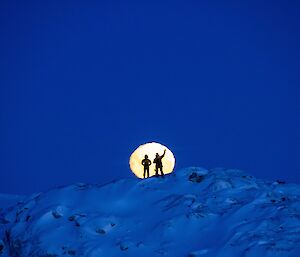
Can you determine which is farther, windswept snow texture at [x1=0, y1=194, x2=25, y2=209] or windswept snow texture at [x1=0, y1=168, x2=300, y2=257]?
windswept snow texture at [x1=0, y1=194, x2=25, y2=209]

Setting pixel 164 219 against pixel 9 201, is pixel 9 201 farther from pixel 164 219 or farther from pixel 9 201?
pixel 164 219

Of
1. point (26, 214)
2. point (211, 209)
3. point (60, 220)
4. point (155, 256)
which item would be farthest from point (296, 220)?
point (26, 214)

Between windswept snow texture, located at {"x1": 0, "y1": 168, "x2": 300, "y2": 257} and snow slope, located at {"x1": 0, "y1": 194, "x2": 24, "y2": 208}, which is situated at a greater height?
snow slope, located at {"x1": 0, "y1": 194, "x2": 24, "y2": 208}

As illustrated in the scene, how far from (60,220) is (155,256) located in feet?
7.61

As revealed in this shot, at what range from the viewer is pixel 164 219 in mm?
7789

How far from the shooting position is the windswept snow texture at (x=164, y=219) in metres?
6.88

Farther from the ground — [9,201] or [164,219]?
[9,201]

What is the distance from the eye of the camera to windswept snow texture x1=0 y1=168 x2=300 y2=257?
688 cm

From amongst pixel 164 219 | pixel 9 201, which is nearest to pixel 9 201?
pixel 9 201

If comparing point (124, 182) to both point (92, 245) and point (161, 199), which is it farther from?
point (92, 245)

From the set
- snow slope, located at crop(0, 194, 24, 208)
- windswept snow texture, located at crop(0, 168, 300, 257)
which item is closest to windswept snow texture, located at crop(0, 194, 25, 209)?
snow slope, located at crop(0, 194, 24, 208)

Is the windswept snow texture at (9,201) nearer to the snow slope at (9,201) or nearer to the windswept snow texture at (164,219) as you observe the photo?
the snow slope at (9,201)

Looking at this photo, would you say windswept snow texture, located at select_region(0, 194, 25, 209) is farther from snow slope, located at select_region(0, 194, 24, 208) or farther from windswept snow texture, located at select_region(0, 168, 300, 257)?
windswept snow texture, located at select_region(0, 168, 300, 257)

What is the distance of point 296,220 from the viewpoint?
23.5ft
